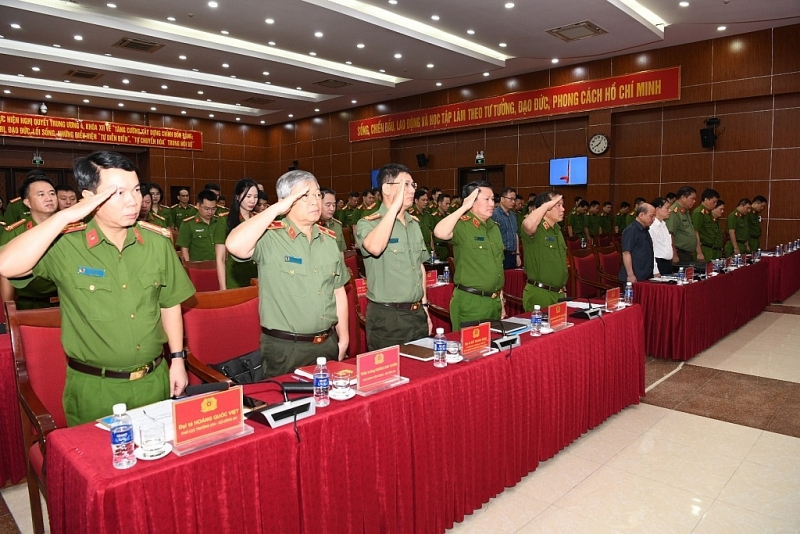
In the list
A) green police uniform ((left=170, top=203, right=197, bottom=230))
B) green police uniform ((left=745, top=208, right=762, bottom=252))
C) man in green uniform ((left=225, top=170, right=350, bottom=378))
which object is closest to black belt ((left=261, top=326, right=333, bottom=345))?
man in green uniform ((left=225, top=170, right=350, bottom=378))

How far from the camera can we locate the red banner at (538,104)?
936cm

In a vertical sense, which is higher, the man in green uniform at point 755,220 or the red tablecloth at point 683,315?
the man in green uniform at point 755,220

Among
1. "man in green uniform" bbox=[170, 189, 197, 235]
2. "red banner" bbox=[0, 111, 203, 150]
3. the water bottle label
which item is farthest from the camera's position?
"red banner" bbox=[0, 111, 203, 150]

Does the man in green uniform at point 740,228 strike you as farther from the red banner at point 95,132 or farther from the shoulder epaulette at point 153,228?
the red banner at point 95,132

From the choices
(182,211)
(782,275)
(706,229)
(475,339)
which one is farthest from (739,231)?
(182,211)

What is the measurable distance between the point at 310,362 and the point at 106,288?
833 millimetres

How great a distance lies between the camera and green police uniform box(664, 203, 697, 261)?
612cm

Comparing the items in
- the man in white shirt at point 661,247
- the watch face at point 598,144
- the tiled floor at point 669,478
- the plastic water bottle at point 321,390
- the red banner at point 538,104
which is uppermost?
the red banner at point 538,104

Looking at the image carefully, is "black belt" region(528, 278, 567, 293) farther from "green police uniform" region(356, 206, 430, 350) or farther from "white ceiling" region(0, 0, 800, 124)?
"white ceiling" region(0, 0, 800, 124)

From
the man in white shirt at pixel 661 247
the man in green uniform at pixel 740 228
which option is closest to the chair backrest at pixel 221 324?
the man in white shirt at pixel 661 247

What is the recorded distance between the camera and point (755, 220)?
8156 millimetres

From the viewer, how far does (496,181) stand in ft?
40.3

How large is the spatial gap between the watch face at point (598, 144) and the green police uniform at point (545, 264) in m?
6.99

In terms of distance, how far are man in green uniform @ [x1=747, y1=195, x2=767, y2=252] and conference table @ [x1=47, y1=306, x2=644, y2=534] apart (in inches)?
264
